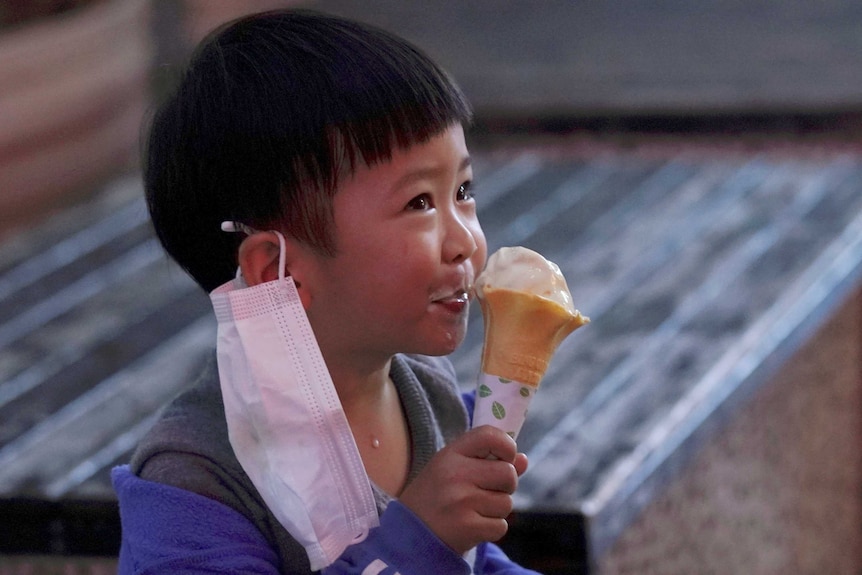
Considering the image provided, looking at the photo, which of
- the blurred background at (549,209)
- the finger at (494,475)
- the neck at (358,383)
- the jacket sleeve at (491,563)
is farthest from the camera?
the blurred background at (549,209)

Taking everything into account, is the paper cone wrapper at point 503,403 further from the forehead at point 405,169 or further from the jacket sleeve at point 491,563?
the jacket sleeve at point 491,563

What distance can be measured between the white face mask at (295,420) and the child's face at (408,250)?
58 millimetres

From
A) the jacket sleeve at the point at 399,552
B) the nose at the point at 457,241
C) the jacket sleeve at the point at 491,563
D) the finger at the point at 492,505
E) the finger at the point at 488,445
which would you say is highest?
the nose at the point at 457,241

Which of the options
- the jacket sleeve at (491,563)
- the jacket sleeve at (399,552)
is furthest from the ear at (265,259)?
Answer: the jacket sleeve at (491,563)

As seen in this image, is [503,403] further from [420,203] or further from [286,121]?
[286,121]

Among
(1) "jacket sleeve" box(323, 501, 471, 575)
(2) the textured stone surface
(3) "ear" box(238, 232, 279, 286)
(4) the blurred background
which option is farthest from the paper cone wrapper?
(2) the textured stone surface

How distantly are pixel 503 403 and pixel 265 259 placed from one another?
0.24m

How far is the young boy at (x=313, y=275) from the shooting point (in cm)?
110

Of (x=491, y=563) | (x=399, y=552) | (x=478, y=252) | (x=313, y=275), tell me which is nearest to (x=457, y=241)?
(x=478, y=252)

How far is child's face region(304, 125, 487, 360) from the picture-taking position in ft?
3.65

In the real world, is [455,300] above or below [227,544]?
above

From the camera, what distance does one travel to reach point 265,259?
1.14 m

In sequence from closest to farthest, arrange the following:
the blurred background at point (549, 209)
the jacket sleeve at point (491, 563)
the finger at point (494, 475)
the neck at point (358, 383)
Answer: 1. the finger at point (494, 475)
2. the neck at point (358, 383)
3. the jacket sleeve at point (491, 563)
4. the blurred background at point (549, 209)

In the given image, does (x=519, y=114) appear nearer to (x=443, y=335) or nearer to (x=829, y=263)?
(x=829, y=263)
